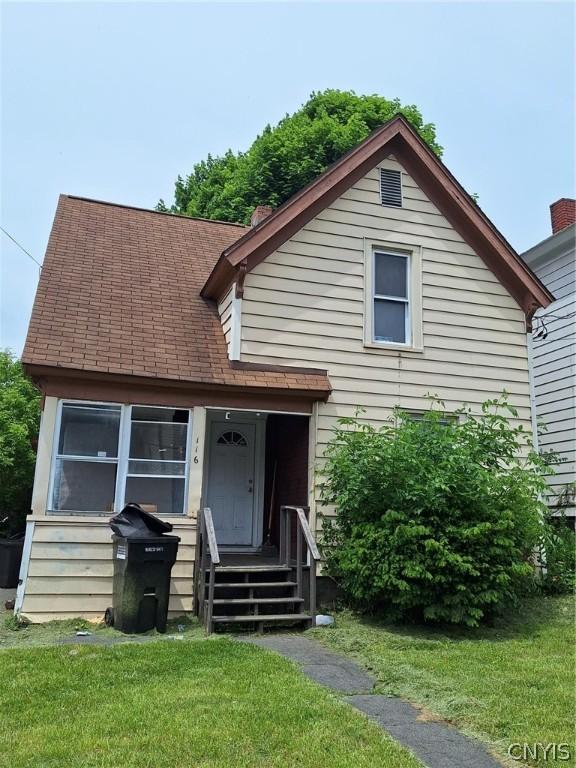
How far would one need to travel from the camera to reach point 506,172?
1280cm

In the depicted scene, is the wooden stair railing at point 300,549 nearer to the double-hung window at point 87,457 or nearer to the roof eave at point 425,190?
the double-hung window at point 87,457

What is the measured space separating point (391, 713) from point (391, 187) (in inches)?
340

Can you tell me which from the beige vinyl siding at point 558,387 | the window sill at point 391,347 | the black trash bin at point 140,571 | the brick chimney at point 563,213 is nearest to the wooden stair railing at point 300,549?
the black trash bin at point 140,571

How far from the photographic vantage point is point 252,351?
9406mm

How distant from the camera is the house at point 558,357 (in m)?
12.4

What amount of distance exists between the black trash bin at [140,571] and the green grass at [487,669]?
78.2 inches

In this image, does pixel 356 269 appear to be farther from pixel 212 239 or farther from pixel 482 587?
pixel 482 587

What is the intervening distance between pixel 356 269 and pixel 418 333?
1483 mm

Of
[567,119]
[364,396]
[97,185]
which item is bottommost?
[364,396]

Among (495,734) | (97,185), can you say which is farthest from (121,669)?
(97,185)

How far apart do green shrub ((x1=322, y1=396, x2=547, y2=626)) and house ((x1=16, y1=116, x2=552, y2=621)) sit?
899 mm

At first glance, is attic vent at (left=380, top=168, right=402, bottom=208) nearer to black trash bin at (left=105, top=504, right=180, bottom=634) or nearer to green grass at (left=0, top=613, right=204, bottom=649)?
black trash bin at (left=105, top=504, right=180, bottom=634)

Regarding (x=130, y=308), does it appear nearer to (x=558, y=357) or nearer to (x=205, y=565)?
(x=205, y=565)

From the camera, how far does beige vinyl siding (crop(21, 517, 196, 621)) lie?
7.75 metres
